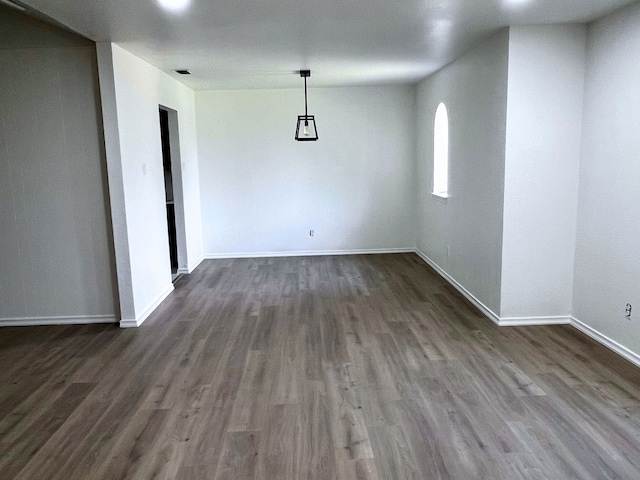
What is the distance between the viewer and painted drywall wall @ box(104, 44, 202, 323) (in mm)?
4270

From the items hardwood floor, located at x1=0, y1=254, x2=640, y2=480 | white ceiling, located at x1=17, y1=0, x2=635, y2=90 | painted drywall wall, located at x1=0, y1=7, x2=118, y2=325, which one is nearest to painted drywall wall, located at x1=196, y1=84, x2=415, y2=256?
white ceiling, located at x1=17, y1=0, x2=635, y2=90

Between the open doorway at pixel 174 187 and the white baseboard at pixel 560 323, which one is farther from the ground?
the open doorway at pixel 174 187

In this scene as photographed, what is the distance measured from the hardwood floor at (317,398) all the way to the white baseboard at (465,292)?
4.2 inches

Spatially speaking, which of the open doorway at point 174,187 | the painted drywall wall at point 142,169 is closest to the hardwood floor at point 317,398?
the painted drywall wall at point 142,169

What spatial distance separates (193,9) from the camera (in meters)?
3.11

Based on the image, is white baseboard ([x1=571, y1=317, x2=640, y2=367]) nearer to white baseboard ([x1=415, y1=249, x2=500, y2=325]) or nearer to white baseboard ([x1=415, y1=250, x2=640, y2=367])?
white baseboard ([x1=415, y1=250, x2=640, y2=367])

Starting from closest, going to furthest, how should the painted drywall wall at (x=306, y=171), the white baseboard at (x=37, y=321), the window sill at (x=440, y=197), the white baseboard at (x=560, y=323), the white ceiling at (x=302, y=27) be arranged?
1. the white ceiling at (x=302, y=27)
2. the white baseboard at (x=560, y=323)
3. the white baseboard at (x=37, y=321)
4. the window sill at (x=440, y=197)
5. the painted drywall wall at (x=306, y=171)

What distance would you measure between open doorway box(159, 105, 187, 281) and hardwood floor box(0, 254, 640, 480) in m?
1.70

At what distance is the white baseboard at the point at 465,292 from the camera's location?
427cm

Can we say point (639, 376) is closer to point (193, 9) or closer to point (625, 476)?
point (625, 476)

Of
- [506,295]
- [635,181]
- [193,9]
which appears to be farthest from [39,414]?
[635,181]

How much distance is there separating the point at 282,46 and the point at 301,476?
337cm

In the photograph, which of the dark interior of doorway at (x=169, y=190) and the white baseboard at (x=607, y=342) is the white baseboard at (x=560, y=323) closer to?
the white baseboard at (x=607, y=342)

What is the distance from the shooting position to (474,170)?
467cm
